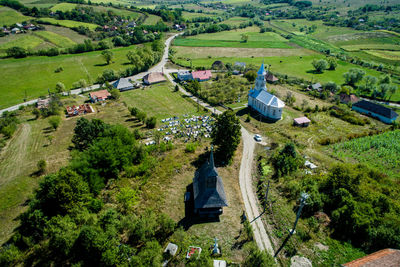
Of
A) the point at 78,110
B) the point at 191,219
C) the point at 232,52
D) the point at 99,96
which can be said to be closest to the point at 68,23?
the point at 232,52

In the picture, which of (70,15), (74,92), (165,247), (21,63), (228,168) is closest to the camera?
(165,247)

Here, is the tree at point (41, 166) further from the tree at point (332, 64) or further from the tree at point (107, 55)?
the tree at point (332, 64)

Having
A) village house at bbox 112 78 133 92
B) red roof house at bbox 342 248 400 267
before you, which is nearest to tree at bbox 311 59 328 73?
village house at bbox 112 78 133 92

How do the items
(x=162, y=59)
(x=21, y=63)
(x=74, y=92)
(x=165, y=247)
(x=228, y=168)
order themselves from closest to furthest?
(x=165, y=247) → (x=228, y=168) → (x=74, y=92) → (x=21, y=63) → (x=162, y=59)

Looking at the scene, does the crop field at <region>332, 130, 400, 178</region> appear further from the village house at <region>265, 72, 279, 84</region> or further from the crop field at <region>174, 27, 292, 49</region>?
the crop field at <region>174, 27, 292, 49</region>

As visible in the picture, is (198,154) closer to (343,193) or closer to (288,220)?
(288,220)

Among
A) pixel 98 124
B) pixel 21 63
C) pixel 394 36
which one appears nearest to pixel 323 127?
pixel 98 124
